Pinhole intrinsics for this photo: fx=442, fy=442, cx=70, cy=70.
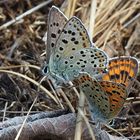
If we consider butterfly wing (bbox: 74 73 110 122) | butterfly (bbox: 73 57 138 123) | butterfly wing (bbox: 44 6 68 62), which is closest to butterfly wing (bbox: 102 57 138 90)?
butterfly (bbox: 73 57 138 123)

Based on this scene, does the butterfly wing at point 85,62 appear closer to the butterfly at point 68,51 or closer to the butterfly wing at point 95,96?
the butterfly at point 68,51

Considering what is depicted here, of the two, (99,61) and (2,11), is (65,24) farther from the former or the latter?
(2,11)

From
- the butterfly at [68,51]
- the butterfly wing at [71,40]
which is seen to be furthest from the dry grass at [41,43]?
the butterfly wing at [71,40]

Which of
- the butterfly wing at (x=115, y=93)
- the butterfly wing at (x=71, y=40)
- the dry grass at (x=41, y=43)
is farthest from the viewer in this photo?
the dry grass at (x=41, y=43)

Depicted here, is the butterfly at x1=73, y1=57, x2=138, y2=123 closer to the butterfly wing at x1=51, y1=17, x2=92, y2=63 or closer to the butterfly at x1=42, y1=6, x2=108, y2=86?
the butterfly at x1=42, y1=6, x2=108, y2=86

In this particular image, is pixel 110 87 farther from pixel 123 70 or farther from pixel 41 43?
pixel 41 43

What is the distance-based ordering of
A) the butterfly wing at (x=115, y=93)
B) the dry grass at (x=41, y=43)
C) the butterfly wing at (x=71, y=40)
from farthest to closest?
the dry grass at (x=41, y=43) < the butterfly wing at (x=71, y=40) < the butterfly wing at (x=115, y=93)
